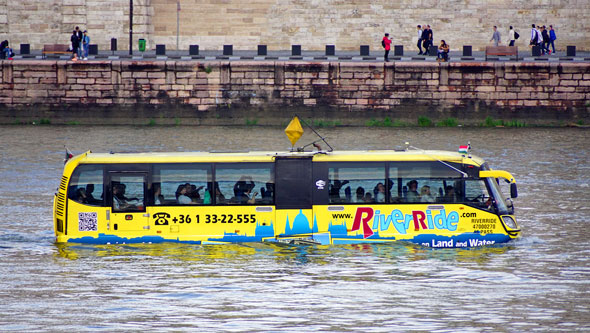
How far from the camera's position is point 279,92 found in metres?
40.9

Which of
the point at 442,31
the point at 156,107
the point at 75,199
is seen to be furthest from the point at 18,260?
the point at 442,31

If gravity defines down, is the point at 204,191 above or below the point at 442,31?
below

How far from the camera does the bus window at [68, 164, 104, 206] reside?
18.4 metres

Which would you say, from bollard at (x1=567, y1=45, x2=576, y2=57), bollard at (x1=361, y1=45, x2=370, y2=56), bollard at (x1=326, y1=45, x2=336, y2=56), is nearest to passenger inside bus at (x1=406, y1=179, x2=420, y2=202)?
bollard at (x1=361, y1=45, x2=370, y2=56)

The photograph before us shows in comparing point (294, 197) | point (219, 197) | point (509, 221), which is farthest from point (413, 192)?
point (219, 197)

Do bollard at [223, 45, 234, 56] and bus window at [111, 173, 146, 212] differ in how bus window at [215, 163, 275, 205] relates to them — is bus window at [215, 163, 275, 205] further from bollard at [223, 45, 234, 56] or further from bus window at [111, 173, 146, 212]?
bollard at [223, 45, 234, 56]

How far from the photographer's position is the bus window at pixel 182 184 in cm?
1841

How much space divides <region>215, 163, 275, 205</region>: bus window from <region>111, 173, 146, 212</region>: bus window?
127 cm

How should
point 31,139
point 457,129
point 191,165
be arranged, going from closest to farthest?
point 191,165 < point 31,139 < point 457,129

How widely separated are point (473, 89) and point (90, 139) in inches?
553

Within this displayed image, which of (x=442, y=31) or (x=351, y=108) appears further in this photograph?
(x=442, y=31)

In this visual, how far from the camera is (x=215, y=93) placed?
1617 inches

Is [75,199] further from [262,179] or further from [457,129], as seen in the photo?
[457,129]

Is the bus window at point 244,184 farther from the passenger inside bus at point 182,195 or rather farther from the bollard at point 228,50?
the bollard at point 228,50
